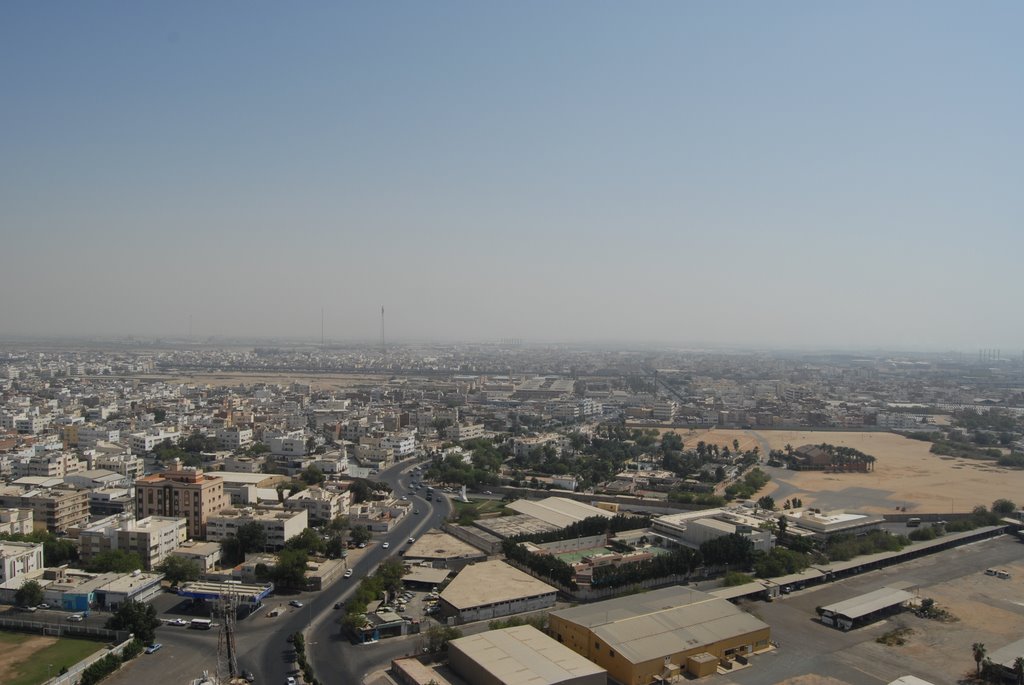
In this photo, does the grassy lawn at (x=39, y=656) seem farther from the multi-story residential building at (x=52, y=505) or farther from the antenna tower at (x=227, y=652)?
the multi-story residential building at (x=52, y=505)

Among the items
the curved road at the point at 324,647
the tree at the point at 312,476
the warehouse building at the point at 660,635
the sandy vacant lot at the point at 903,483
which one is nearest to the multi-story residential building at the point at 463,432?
the sandy vacant lot at the point at 903,483

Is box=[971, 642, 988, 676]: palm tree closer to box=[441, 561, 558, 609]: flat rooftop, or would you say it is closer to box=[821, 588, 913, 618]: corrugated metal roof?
box=[821, 588, 913, 618]: corrugated metal roof

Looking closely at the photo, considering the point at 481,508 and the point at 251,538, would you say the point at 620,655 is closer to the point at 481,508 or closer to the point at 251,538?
the point at 251,538

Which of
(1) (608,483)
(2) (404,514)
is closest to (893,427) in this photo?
(1) (608,483)

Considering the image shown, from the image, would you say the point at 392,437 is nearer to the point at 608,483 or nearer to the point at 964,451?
the point at 608,483

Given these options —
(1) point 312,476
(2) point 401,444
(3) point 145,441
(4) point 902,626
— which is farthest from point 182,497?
(4) point 902,626

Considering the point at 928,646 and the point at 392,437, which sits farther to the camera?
the point at 392,437
